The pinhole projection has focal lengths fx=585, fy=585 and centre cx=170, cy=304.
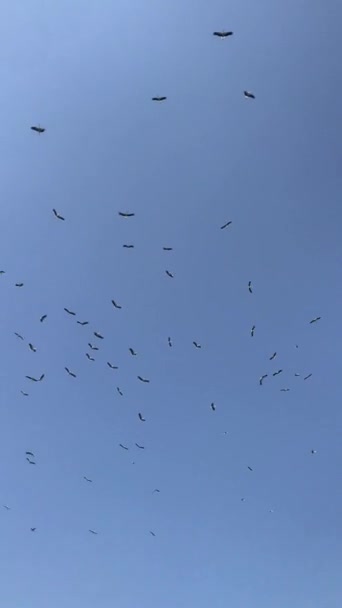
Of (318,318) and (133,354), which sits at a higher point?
(318,318)

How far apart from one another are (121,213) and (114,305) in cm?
629

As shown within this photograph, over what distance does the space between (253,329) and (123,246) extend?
32.1 ft

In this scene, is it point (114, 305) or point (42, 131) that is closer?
point (42, 131)

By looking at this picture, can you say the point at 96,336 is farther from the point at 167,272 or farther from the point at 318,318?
the point at 318,318

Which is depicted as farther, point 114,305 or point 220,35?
point 114,305

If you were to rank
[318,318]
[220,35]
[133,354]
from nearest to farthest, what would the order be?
[220,35]
[318,318]
[133,354]

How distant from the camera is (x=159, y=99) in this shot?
2995cm

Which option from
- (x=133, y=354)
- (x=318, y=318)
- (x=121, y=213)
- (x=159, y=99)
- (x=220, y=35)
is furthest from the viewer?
(x=133, y=354)

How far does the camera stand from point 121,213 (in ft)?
109

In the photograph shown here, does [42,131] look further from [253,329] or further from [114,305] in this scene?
[253,329]

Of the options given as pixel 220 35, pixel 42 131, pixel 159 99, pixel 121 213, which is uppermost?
pixel 220 35

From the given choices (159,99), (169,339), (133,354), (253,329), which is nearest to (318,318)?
(253,329)

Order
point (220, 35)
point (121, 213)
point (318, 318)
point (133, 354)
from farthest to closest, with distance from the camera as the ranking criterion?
point (133, 354) → point (318, 318) → point (121, 213) → point (220, 35)

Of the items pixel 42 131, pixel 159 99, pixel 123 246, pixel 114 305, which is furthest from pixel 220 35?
pixel 114 305
